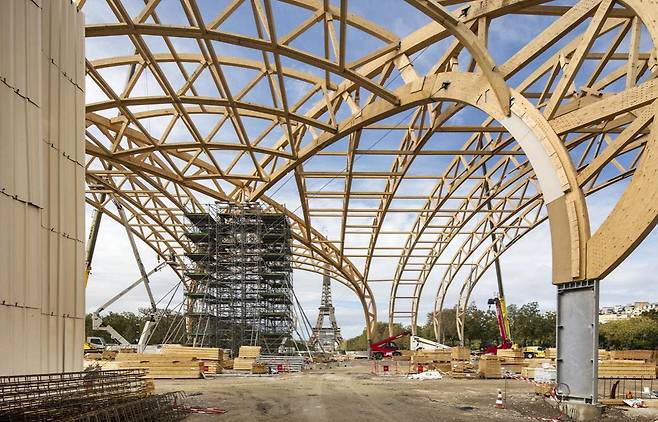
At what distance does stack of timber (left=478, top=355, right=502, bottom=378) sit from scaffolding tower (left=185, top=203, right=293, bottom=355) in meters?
15.2

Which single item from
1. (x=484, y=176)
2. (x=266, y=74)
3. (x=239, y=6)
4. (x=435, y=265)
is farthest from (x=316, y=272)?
(x=239, y=6)

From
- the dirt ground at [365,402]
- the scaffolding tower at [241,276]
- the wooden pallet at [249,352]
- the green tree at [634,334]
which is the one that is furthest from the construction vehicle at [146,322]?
the green tree at [634,334]

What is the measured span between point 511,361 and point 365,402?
84.9 ft

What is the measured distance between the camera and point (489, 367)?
34.2 meters

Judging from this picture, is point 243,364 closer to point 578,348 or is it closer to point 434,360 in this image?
point 434,360

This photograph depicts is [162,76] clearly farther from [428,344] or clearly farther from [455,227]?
[428,344]

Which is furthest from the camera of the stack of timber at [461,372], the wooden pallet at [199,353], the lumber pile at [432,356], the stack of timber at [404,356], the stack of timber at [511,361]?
the stack of timber at [404,356]

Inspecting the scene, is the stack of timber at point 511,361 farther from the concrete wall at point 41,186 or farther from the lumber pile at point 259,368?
the concrete wall at point 41,186

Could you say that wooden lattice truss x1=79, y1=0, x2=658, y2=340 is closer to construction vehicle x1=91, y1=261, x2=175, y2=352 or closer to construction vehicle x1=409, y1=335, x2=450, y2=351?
construction vehicle x1=91, y1=261, x2=175, y2=352

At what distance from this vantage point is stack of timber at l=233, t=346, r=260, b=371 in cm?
3662

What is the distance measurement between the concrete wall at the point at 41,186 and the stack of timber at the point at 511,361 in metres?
33.3

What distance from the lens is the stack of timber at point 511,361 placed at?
41725 millimetres

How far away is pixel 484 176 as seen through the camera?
38.4m

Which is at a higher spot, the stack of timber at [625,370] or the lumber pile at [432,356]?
the stack of timber at [625,370]
